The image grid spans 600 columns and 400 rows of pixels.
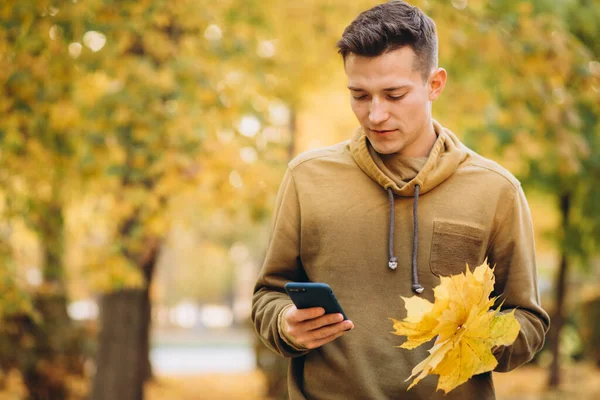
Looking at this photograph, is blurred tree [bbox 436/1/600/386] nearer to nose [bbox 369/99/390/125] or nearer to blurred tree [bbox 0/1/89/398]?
blurred tree [bbox 0/1/89/398]

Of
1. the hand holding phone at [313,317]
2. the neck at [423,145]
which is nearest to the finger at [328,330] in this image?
the hand holding phone at [313,317]

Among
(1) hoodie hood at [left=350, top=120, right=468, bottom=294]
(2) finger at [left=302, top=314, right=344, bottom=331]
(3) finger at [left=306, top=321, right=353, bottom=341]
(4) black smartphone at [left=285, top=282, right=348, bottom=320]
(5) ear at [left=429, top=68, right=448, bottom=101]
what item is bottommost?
(3) finger at [left=306, top=321, right=353, bottom=341]

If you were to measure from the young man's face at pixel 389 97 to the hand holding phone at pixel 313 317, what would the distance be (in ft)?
1.98

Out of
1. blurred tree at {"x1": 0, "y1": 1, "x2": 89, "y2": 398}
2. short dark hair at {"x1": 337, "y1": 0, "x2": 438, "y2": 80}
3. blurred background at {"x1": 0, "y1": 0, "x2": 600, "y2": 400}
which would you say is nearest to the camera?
short dark hair at {"x1": 337, "y1": 0, "x2": 438, "y2": 80}

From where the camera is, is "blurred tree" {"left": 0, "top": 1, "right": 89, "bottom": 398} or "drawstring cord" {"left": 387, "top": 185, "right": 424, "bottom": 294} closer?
"drawstring cord" {"left": 387, "top": 185, "right": 424, "bottom": 294}

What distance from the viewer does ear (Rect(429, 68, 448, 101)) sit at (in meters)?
2.49

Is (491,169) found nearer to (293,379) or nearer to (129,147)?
(293,379)

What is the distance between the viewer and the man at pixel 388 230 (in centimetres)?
236

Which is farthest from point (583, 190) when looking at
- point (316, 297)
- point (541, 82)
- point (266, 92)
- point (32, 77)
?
point (316, 297)

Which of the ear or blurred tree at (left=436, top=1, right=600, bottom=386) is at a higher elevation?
blurred tree at (left=436, top=1, right=600, bottom=386)

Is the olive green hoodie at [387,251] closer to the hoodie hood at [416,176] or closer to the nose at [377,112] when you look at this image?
the hoodie hood at [416,176]

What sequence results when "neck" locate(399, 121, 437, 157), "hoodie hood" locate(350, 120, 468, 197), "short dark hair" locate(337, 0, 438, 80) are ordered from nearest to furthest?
1. "short dark hair" locate(337, 0, 438, 80)
2. "hoodie hood" locate(350, 120, 468, 197)
3. "neck" locate(399, 121, 437, 157)

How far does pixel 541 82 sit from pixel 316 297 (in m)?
5.33

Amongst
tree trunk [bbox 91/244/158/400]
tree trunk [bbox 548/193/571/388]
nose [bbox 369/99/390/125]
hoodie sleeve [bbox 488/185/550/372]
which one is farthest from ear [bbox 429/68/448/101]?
tree trunk [bbox 548/193/571/388]
